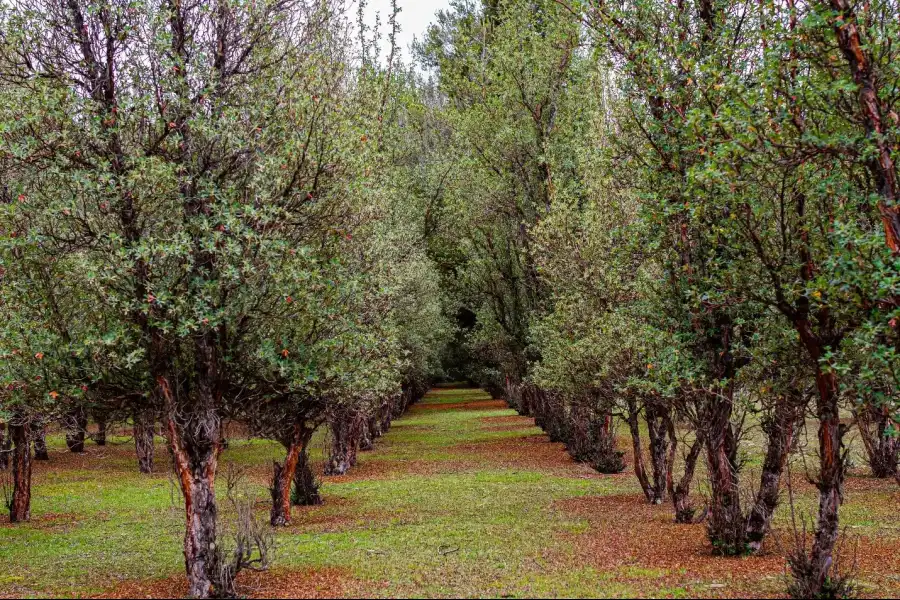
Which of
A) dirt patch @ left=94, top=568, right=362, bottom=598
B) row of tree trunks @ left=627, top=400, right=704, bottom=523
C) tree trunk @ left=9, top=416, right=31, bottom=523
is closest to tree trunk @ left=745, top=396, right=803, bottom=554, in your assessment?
row of tree trunks @ left=627, top=400, right=704, bottom=523

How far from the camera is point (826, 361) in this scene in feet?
34.3

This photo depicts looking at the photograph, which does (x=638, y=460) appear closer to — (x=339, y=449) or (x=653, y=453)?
(x=653, y=453)

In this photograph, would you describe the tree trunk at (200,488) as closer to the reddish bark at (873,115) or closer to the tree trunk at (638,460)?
the reddish bark at (873,115)

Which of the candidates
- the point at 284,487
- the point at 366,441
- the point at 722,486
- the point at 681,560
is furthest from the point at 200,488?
the point at 366,441

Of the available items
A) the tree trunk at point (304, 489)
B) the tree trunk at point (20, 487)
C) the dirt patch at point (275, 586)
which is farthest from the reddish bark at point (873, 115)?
the tree trunk at point (20, 487)

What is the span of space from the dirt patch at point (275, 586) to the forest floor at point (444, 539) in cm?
4

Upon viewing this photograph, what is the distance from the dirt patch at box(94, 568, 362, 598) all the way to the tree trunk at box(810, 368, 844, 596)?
6991mm

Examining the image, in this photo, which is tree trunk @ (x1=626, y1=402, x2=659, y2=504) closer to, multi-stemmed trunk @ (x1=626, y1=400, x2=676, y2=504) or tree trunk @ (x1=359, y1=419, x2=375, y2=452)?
multi-stemmed trunk @ (x1=626, y1=400, x2=676, y2=504)

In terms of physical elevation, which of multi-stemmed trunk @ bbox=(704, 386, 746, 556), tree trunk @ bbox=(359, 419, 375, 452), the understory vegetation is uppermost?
the understory vegetation

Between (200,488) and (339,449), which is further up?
(200,488)

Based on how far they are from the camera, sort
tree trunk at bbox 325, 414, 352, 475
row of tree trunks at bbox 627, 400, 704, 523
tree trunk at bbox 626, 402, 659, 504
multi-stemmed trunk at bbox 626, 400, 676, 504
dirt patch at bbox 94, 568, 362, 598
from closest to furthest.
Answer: dirt patch at bbox 94, 568, 362, 598 < row of tree trunks at bbox 627, 400, 704, 523 < multi-stemmed trunk at bbox 626, 400, 676, 504 < tree trunk at bbox 626, 402, 659, 504 < tree trunk at bbox 325, 414, 352, 475

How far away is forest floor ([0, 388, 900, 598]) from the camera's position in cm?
1315

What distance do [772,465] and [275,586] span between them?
9.24 metres

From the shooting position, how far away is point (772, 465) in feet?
48.6
